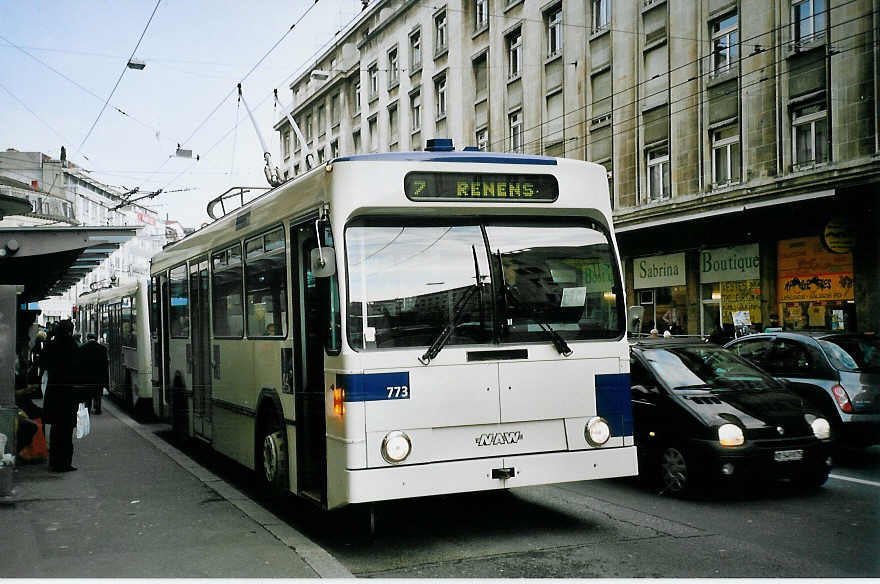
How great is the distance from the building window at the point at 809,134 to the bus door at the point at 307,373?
49.1 feet

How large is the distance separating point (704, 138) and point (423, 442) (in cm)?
1802

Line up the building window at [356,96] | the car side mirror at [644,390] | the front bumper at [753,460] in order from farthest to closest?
the building window at [356,96] → the car side mirror at [644,390] → the front bumper at [753,460]

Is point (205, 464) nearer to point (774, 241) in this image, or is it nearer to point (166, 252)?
point (166, 252)

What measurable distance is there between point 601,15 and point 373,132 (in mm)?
18765

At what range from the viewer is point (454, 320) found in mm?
6496

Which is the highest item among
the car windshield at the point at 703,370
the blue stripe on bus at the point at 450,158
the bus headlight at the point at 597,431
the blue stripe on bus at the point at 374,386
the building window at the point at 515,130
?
the building window at the point at 515,130

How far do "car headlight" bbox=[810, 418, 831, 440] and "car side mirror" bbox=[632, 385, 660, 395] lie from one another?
1.47 m

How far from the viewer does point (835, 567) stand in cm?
597

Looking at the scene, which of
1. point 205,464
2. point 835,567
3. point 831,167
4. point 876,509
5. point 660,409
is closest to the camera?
point 835,567

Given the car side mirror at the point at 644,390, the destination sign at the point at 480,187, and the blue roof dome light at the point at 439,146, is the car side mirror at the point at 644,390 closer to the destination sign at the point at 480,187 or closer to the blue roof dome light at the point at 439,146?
the destination sign at the point at 480,187

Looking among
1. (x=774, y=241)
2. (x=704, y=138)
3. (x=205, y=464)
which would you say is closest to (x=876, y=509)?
(x=205, y=464)

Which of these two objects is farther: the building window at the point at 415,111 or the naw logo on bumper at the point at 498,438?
the building window at the point at 415,111

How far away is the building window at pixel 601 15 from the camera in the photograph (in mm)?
24681

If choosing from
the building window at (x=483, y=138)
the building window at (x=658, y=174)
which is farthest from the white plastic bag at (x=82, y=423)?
the building window at (x=483, y=138)
